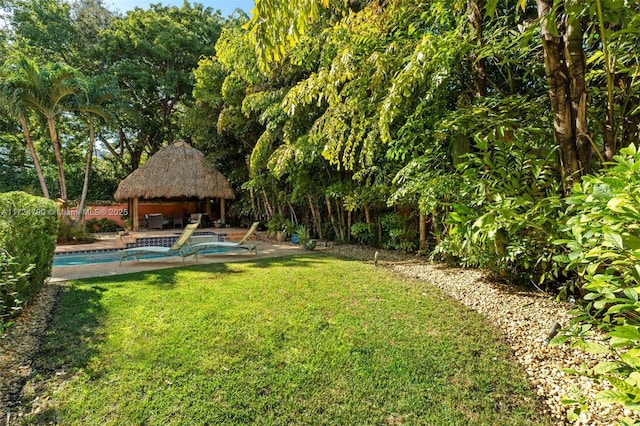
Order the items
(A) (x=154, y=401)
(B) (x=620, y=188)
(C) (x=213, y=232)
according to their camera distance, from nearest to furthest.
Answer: (B) (x=620, y=188) → (A) (x=154, y=401) → (C) (x=213, y=232)

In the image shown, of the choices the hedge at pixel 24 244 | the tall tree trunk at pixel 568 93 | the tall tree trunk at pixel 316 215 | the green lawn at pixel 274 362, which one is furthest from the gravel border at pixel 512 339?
the tall tree trunk at pixel 316 215

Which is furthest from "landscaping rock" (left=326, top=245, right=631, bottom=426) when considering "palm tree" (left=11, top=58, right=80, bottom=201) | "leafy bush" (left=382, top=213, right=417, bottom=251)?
"palm tree" (left=11, top=58, right=80, bottom=201)

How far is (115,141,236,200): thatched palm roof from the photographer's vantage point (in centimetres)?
1514

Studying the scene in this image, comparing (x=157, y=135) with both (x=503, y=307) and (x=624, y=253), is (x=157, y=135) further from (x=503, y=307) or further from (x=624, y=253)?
(x=624, y=253)

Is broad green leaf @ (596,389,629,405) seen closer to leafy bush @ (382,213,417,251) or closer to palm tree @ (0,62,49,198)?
leafy bush @ (382,213,417,251)

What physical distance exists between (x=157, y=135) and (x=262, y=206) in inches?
451

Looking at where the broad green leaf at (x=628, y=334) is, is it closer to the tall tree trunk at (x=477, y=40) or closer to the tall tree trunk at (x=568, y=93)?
the tall tree trunk at (x=568, y=93)

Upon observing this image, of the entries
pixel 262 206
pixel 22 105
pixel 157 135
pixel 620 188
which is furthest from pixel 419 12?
pixel 157 135

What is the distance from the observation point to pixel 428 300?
4.67 m

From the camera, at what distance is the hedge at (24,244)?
353 cm

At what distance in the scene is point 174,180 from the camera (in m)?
15.3

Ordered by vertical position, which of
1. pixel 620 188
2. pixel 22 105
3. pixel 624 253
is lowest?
pixel 624 253

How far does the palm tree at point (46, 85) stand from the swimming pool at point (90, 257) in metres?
6.45

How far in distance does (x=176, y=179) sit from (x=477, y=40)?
14587 millimetres
